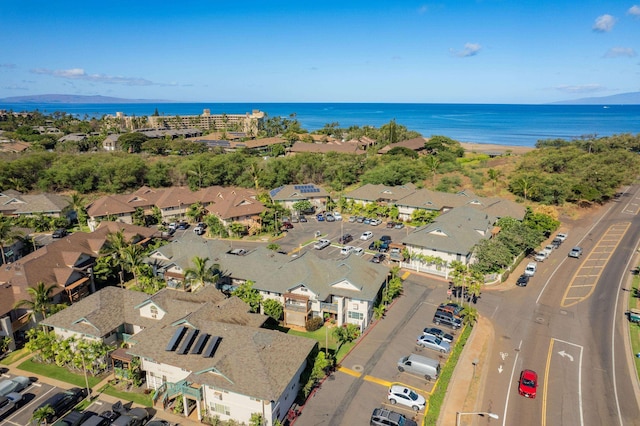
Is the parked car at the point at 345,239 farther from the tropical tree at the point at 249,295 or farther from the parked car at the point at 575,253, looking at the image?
the parked car at the point at 575,253

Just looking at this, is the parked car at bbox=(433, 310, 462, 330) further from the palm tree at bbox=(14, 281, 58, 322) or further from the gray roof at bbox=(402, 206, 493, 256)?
the palm tree at bbox=(14, 281, 58, 322)

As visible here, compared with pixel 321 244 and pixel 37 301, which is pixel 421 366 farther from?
pixel 37 301

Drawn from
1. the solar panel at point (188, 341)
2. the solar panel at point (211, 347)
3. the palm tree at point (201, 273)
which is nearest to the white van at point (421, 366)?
the solar panel at point (211, 347)

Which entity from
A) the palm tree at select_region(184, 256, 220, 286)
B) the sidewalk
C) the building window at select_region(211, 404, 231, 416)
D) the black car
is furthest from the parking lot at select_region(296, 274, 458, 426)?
the palm tree at select_region(184, 256, 220, 286)

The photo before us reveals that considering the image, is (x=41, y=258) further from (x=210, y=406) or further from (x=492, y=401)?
(x=492, y=401)

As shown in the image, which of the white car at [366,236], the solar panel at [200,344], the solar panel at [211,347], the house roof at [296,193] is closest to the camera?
the solar panel at [211,347]
